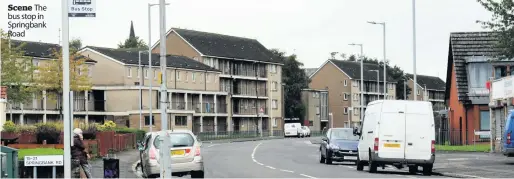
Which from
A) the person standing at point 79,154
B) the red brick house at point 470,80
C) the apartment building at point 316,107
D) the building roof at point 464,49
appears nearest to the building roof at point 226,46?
the apartment building at point 316,107

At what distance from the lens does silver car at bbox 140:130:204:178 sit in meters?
29.5

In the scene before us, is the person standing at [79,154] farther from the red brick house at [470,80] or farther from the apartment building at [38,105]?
the apartment building at [38,105]

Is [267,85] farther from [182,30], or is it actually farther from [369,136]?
[369,136]

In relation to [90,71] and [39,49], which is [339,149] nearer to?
[39,49]

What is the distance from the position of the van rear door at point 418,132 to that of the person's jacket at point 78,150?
11191mm

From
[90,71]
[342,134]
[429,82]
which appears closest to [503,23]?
[342,134]

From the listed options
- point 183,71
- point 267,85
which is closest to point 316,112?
point 267,85

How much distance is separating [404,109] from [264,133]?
94610mm

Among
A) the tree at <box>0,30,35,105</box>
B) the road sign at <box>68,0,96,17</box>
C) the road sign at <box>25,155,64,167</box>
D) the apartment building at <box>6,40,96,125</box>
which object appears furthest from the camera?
the apartment building at <box>6,40,96,125</box>

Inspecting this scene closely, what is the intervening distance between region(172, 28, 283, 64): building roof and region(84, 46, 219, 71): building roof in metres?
7.00

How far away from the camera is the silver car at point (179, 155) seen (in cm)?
2950

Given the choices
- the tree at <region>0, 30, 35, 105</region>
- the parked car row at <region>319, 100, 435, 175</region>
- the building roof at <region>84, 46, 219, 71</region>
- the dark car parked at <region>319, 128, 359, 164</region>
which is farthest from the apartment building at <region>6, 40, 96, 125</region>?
the parked car row at <region>319, 100, 435, 175</region>

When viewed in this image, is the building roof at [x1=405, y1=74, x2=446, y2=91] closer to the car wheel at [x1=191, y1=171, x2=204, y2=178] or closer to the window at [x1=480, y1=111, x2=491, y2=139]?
the window at [x1=480, y1=111, x2=491, y2=139]

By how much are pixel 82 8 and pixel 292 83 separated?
132378 mm
